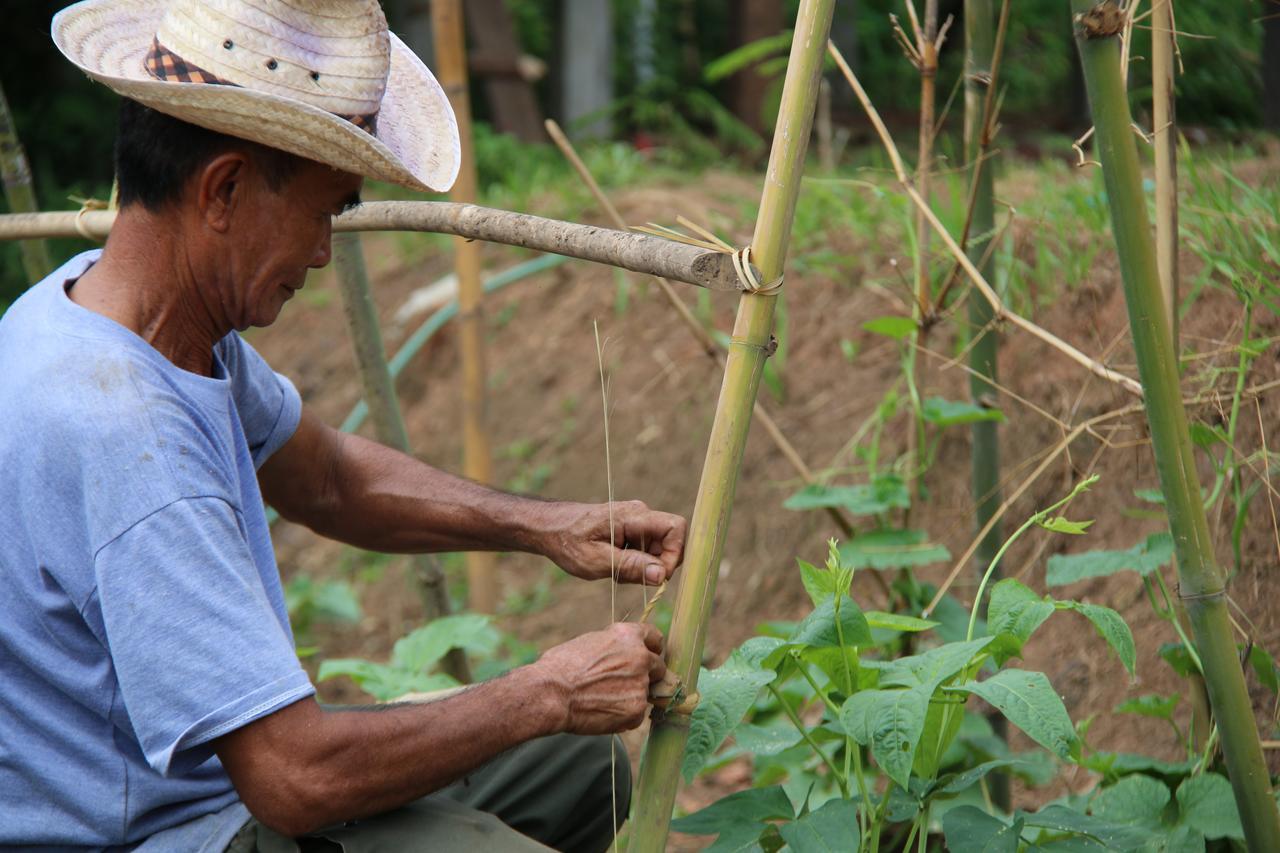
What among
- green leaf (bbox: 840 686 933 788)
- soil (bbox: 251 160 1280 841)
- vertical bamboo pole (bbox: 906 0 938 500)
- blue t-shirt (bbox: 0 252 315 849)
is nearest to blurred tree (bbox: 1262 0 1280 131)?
soil (bbox: 251 160 1280 841)

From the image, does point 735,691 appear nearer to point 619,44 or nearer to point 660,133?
point 660,133

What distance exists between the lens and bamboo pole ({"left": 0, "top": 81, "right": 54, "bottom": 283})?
105 inches

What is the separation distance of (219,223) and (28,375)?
296 mm

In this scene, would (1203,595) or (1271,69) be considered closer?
(1203,595)

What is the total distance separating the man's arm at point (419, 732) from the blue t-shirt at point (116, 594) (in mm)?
56

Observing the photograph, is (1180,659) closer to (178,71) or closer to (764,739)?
(764,739)

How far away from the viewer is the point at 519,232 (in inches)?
70.7

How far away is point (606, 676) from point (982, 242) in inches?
49.7

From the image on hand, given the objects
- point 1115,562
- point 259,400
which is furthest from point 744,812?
point 259,400

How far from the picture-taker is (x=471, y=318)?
135 inches

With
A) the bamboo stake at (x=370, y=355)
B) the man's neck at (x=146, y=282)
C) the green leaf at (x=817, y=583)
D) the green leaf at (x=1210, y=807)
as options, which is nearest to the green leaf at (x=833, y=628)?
the green leaf at (x=817, y=583)

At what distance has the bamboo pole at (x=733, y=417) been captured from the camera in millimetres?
1517

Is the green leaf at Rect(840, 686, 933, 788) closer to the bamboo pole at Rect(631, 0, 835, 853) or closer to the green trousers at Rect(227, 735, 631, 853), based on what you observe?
the bamboo pole at Rect(631, 0, 835, 853)

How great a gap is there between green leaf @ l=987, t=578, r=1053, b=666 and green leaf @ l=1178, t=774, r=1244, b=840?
39cm
